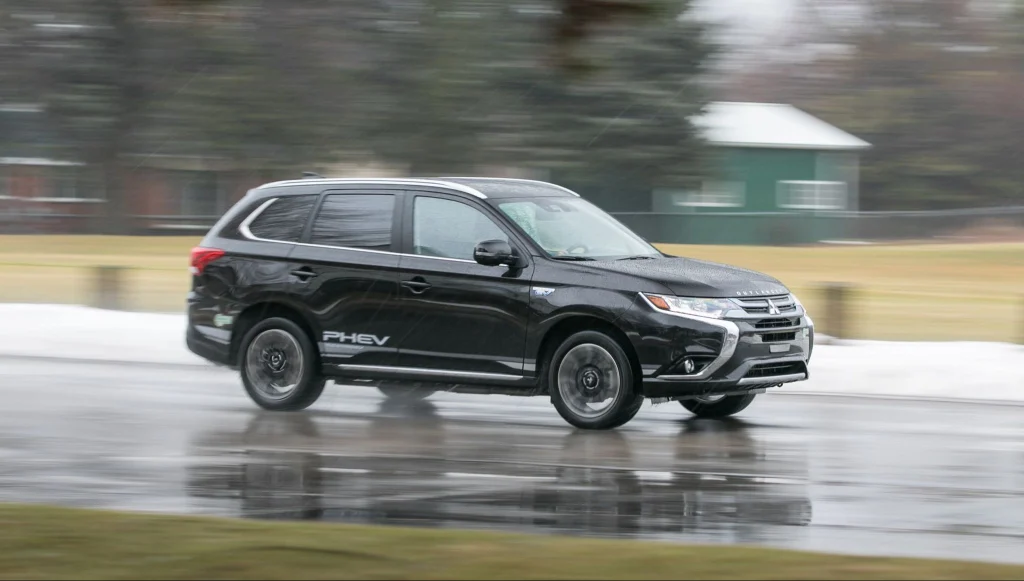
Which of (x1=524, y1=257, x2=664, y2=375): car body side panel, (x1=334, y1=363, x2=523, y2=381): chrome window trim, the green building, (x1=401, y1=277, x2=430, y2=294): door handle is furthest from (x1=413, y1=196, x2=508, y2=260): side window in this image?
the green building

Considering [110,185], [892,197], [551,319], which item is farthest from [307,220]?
[892,197]

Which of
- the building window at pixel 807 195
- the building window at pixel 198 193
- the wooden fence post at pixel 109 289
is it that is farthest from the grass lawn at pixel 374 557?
the building window at pixel 807 195

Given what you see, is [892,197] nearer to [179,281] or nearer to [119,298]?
[179,281]

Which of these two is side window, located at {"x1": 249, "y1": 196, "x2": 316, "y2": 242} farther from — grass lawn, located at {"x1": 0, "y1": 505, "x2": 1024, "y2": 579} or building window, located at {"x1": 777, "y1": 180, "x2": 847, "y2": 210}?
building window, located at {"x1": 777, "y1": 180, "x2": 847, "y2": 210}

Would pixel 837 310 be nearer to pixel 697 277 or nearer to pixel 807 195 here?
pixel 697 277

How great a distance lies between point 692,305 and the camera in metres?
11.5

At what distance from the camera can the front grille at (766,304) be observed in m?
11.7

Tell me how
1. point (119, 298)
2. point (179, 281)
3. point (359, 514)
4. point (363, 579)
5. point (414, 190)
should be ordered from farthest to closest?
1. point (179, 281)
2. point (119, 298)
3. point (414, 190)
4. point (359, 514)
5. point (363, 579)

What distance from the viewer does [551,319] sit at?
11883 mm

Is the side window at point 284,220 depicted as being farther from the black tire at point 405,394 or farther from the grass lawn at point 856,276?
the grass lawn at point 856,276

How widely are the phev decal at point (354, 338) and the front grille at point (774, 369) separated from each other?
2.94 metres

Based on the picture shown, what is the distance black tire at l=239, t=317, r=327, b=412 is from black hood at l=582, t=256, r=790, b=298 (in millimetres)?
2657

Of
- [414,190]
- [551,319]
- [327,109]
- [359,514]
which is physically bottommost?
[359,514]

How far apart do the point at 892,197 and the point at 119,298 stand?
140 ft
